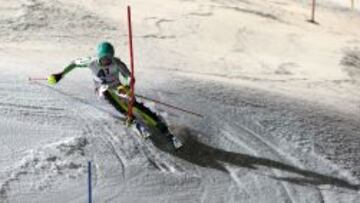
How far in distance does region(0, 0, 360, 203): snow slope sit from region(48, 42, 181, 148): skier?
0.27m

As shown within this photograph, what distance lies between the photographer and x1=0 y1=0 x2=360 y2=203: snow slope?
8.75m

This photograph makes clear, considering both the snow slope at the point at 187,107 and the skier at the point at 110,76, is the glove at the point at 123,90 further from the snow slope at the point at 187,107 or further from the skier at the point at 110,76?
the snow slope at the point at 187,107

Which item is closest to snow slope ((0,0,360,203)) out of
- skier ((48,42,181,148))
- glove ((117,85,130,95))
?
skier ((48,42,181,148))

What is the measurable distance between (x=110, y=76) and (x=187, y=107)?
4.87 feet

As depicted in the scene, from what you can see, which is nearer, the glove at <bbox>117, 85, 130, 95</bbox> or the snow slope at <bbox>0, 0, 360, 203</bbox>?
the snow slope at <bbox>0, 0, 360, 203</bbox>

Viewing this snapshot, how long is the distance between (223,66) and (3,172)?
5.78m

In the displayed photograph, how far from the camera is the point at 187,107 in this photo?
10.6 m

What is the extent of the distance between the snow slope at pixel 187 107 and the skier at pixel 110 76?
0.27m

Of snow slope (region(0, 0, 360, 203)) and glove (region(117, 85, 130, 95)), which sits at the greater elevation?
glove (region(117, 85, 130, 95))

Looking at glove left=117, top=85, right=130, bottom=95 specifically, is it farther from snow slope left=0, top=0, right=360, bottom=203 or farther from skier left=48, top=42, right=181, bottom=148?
snow slope left=0, top=0, right=360, bottom=203

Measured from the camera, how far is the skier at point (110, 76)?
9.34 meters

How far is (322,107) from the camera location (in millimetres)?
11641

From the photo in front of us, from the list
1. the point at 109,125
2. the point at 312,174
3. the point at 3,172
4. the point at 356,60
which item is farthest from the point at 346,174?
the point at 356,60

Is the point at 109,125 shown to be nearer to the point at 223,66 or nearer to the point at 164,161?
the point at 164,161
